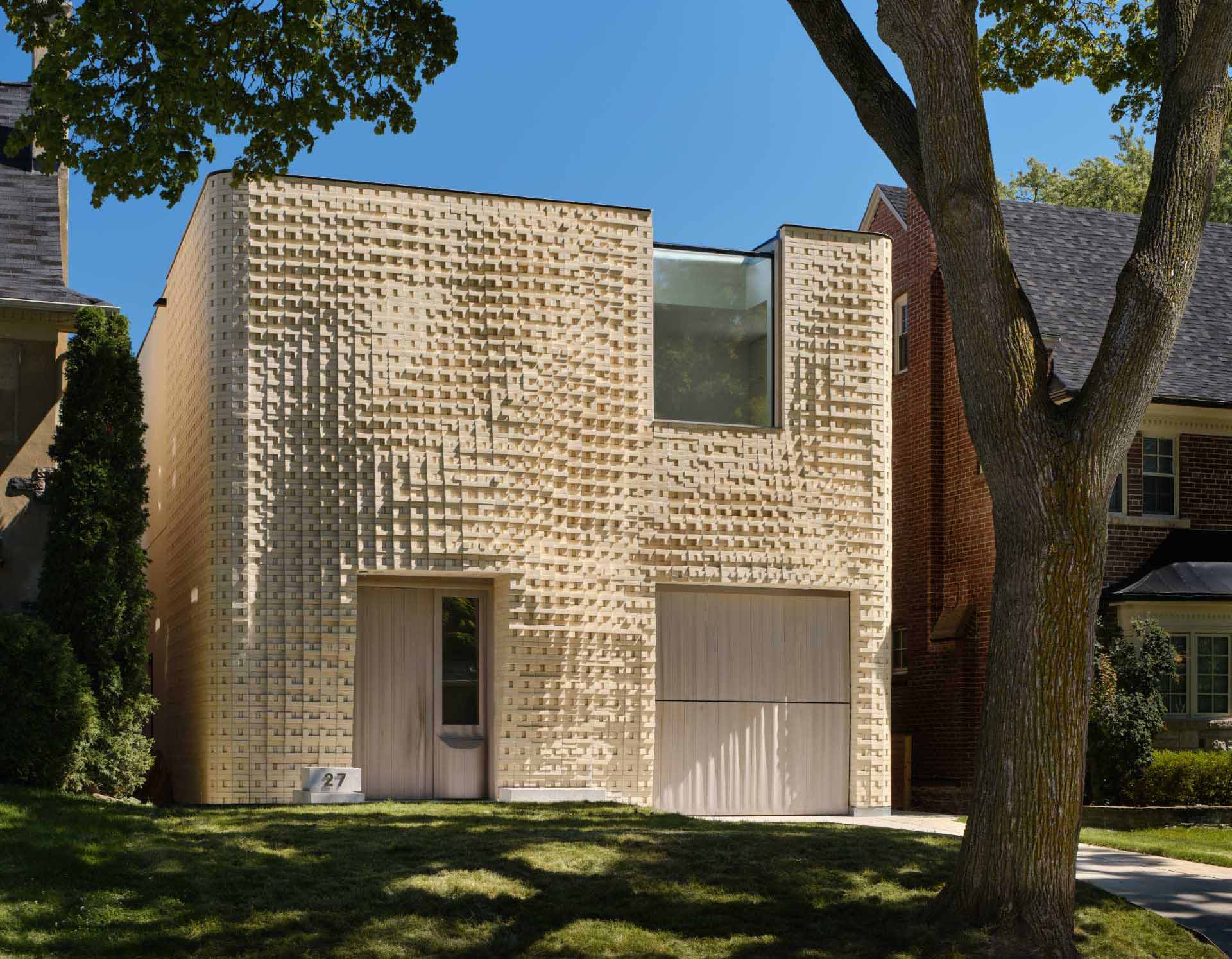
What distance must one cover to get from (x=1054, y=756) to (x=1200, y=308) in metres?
16.7

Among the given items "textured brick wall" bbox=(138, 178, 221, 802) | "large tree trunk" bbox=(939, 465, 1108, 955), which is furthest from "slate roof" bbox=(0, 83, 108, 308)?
"large tree trunk" bbox=(939, 465, 1108, 955)

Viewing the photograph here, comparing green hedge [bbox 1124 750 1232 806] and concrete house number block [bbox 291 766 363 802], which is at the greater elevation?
concrete house number block [bbox 291 766 363 802]

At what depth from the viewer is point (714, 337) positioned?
1892 cm

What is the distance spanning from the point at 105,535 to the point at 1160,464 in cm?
1476

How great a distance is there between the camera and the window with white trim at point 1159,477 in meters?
21.8

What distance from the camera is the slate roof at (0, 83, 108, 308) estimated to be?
1625 centimetres

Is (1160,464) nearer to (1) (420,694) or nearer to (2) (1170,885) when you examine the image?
(2) (1170,885)

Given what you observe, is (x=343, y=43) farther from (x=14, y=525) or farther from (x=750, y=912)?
(x=750, y=912)

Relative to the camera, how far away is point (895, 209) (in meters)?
25.2

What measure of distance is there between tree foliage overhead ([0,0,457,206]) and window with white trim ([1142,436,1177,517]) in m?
13.1

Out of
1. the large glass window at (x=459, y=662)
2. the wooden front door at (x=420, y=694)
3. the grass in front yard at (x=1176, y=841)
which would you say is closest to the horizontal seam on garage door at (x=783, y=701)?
the large glass window at (x=459, y=662)

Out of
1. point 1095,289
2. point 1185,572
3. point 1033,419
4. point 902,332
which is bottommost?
point 1185,572

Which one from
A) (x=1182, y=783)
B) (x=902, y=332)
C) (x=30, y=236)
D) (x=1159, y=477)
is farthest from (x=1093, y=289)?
(x=30, y=236)

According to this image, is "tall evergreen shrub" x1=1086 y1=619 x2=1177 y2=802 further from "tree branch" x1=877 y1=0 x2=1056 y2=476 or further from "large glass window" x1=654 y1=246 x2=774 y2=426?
"tree branch" x1=877 y1=0 x2=1056 y2=476
